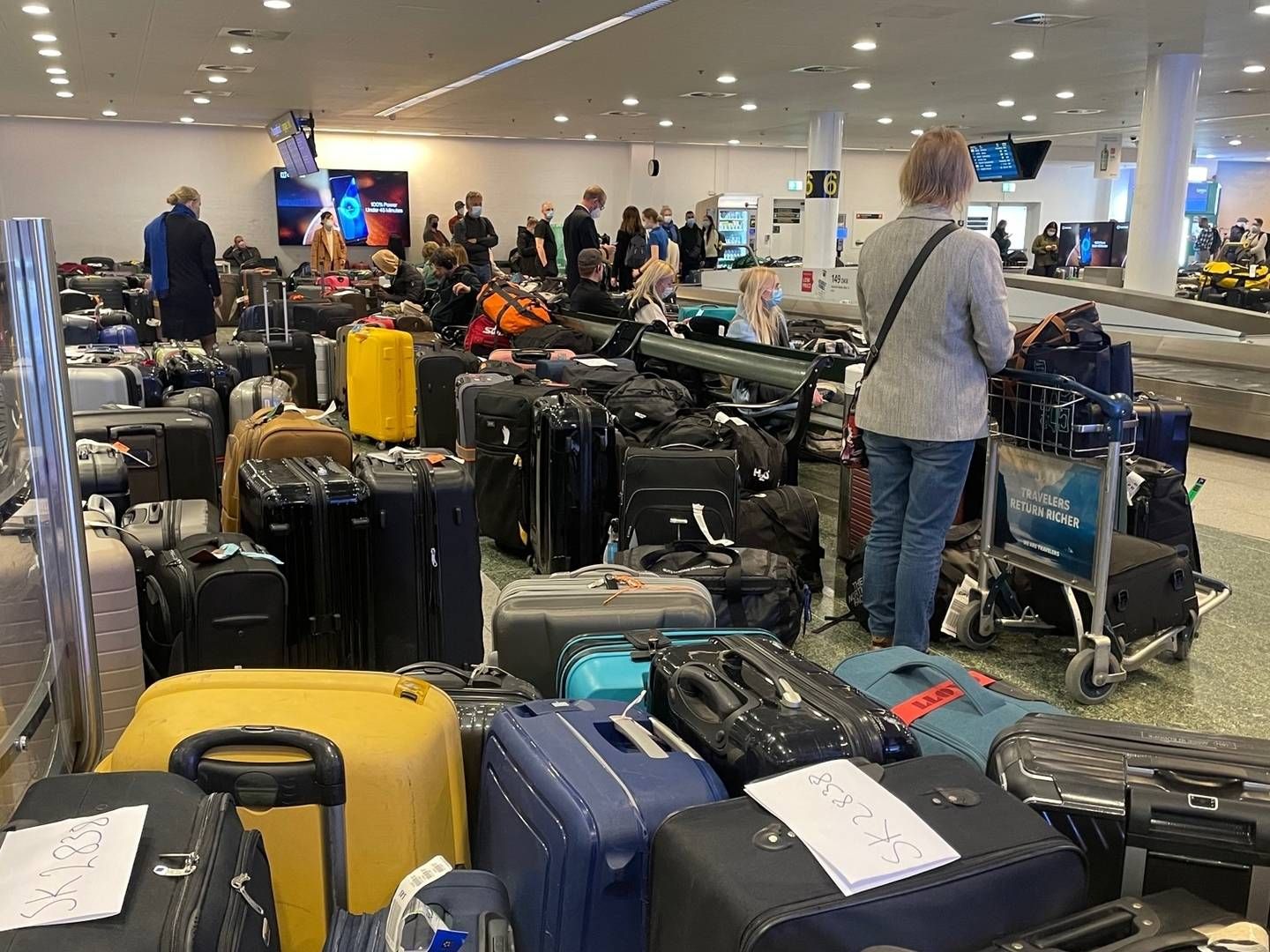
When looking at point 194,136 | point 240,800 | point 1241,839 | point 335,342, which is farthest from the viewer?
point 194,136

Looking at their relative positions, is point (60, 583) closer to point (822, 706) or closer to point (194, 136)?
point (822, 706)

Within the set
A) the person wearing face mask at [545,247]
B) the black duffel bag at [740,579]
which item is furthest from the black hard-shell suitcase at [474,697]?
the person wearing face mask at [545,247]

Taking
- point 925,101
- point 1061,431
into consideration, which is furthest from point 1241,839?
point 925,101

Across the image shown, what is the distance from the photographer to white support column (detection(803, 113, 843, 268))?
18.1 meters

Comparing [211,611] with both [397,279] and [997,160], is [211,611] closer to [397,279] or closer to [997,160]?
[397,279]

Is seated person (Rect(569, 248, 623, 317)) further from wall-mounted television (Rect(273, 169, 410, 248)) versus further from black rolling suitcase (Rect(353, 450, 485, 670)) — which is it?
wall-mounted television (Rect(273, 169, 410, 248))

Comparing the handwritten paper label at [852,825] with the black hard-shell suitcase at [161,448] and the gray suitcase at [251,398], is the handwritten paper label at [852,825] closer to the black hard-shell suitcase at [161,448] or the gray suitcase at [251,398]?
the black hard-shell suitcase at [161,448]

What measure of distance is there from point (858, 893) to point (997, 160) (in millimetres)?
16873

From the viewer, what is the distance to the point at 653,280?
687 centimetres

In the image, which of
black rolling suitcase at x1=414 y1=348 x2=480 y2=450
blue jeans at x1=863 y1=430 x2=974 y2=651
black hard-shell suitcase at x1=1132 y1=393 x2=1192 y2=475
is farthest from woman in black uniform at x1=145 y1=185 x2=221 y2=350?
black hard-shell suitcase at x1=1132 y1=393 x2=1192 y2=475

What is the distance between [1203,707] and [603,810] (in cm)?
266

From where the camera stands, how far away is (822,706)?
1.76 m

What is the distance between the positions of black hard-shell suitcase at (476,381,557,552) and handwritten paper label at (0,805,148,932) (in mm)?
3399

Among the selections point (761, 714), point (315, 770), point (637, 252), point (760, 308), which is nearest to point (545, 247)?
point (637, 252)
